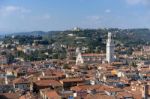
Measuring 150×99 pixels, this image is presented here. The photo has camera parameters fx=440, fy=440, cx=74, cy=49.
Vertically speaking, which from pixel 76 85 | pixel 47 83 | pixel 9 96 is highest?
pixel 9 96

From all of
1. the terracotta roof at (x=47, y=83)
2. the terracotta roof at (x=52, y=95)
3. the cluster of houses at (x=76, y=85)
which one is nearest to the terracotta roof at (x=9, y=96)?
the cluster of houses at (x=76, y=85)

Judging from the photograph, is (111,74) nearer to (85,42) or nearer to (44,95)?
(44,95)

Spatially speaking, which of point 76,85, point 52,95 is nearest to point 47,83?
point 76,85

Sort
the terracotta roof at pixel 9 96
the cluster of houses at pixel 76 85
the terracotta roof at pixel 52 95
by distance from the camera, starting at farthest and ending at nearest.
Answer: the cluster of houses at pixel 76 85
the terracotta roof at pixel 9 96
the terracotta roof at pixel 52 95

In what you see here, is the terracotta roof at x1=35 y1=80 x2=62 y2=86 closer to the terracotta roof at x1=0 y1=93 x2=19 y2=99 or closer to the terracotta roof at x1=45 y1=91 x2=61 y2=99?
the terracotta roof at x1=45 y1=91 x2=61 y2=99

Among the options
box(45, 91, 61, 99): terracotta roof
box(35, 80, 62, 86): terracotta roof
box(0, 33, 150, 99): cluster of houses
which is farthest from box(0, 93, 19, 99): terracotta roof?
box(35, 80, 62, 86): terracotta roof

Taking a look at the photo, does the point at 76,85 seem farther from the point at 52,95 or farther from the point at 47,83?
the point at 52,95

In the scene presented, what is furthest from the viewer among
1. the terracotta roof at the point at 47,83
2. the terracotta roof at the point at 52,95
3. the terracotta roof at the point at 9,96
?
the terracotta roof at the point at 47,83

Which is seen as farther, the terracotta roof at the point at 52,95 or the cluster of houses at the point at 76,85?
the cluster of houses at the point at 76,85

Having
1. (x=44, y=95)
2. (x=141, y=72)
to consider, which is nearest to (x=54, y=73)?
(x=141, y=72)

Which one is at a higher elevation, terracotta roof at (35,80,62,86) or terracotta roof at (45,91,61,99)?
terracotta roof at (45,91,61,99)

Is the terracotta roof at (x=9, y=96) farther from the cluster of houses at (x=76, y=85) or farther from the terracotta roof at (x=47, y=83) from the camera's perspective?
the terracotta roof at (x=47, y=83)
